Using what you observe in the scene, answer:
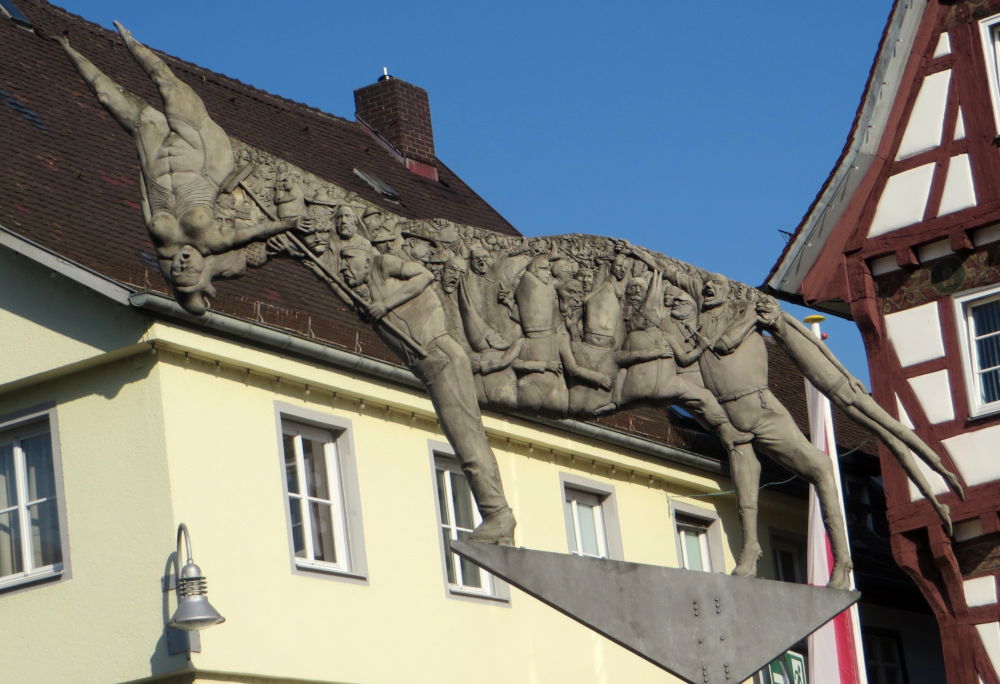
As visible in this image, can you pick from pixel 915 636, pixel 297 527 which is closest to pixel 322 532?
pixel 297 527

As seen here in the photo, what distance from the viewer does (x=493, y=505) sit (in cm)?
831

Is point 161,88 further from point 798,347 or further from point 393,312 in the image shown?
point 798,347

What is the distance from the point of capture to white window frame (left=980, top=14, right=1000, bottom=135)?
17453 millimetres

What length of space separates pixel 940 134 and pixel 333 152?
309 inches

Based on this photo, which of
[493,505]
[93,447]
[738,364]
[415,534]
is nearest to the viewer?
[493,505]

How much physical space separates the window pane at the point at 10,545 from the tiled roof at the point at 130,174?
6.75ft

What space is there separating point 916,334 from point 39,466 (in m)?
7.32

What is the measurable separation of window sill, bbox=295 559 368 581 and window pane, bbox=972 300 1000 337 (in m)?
5.51

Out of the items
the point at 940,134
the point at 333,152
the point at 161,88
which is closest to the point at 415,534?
the point at 940,134

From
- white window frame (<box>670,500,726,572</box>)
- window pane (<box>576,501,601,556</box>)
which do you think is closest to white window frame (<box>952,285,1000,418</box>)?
window pane (<box>576,501,601,556</box>)

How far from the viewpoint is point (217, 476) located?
1518 cm

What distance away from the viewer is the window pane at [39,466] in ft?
50.7

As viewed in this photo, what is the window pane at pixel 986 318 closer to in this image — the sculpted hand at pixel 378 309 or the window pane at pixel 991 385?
the window pane at pixel 991 385

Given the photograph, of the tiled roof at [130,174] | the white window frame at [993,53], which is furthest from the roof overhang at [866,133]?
the tiled roof at [130,174]
